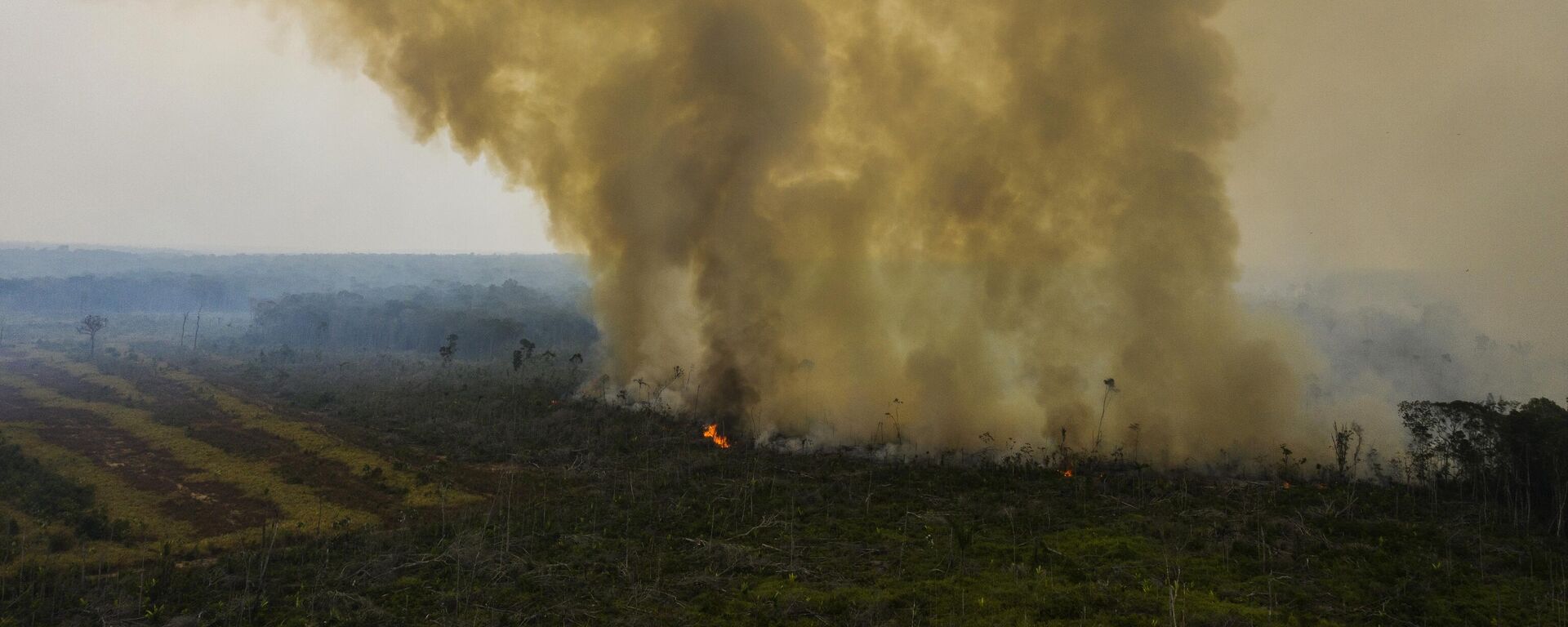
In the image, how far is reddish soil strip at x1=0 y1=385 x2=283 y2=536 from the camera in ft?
106

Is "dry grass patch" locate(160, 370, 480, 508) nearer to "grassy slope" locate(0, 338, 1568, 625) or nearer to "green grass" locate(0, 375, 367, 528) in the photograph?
"grassy slope" locate(0, 338, 1568, 625)

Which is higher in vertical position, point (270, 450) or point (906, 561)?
point (906, 561)

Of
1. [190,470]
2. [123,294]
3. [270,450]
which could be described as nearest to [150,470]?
[190,470]

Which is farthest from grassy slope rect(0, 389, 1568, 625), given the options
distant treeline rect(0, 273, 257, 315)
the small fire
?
distant treeline rect(0, 273, 257, 315)

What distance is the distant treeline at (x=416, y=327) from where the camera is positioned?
112 m

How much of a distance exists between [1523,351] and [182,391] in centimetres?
11296

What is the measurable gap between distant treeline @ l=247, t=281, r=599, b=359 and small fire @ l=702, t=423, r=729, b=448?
57601 millimetres

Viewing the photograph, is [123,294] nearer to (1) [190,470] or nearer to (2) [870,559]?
(1) [190,470]

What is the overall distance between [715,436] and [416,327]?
101 metres

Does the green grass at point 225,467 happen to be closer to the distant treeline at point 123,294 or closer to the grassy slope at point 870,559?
the grassy slope at point 870,559

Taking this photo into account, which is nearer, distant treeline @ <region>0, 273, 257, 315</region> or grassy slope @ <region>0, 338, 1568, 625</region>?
grassy slope @ <region>0, 338, 1568, 625</region>

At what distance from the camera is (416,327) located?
12694cm

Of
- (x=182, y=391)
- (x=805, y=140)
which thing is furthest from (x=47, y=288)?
(x=805, y=140)

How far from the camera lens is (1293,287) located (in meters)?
107
